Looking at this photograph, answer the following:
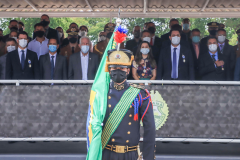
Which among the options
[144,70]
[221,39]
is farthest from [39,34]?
[221,39]

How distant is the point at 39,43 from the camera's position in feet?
27.6

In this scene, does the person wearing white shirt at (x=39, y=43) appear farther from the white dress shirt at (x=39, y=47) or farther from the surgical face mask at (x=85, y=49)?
the surgical face mask at (x=85, y=49)

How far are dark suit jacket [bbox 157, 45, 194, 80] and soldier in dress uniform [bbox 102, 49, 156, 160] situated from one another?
134 inches

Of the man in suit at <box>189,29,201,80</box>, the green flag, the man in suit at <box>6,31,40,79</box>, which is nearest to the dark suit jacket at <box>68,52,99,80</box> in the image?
the man in suit at <box>6,31,40,79</box>

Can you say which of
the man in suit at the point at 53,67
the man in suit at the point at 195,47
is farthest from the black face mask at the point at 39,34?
the man in suit at the point at 195,47

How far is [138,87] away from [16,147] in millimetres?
3569

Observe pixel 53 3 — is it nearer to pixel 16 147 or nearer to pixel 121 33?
pixel 16 147

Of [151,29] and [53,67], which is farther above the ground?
[151,29]

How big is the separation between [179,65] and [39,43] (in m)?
3.99

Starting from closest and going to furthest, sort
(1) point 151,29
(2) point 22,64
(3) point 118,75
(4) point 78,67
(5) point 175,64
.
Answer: (3) point 118,75, (5) point 175,64, (4) point 78,67, (2) point 22,64, (1) point 151,29

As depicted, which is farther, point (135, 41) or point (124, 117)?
point (135, 41)

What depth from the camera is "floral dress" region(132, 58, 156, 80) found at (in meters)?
6.84

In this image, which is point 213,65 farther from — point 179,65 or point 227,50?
point 227,50

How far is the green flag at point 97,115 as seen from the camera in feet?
11.7
